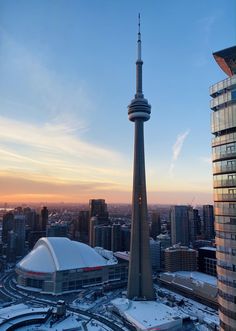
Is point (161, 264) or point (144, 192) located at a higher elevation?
point (144, 192)

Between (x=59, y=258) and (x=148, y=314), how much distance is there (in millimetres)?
28114

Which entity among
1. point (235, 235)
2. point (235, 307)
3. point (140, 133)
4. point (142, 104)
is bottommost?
point (235, 307)

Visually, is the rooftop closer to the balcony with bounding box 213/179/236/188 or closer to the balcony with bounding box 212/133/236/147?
the balcony with bounding box 212/133/236/147

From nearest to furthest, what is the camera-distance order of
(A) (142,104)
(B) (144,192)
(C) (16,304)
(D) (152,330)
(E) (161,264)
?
(D) (152,330), (C) (16,304), (B) (144,192), (A) (142,104), (E) (161,264)

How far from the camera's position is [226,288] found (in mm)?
20750

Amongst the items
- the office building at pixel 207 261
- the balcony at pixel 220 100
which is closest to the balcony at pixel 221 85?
the balcony at pixel 220 100

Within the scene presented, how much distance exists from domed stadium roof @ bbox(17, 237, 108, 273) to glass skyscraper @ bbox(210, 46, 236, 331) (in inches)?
2004

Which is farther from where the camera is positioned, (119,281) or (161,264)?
(161,264)

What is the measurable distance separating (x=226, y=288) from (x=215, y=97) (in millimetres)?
13359

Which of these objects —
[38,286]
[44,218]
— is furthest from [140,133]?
[44,218]

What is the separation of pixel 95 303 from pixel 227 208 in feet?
146

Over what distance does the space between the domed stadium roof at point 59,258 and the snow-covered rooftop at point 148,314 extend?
60.0 ft

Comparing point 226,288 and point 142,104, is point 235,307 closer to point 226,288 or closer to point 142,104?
point 226,288

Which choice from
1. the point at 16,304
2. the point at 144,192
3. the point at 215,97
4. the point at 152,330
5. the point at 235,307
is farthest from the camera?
the point at 144,192
